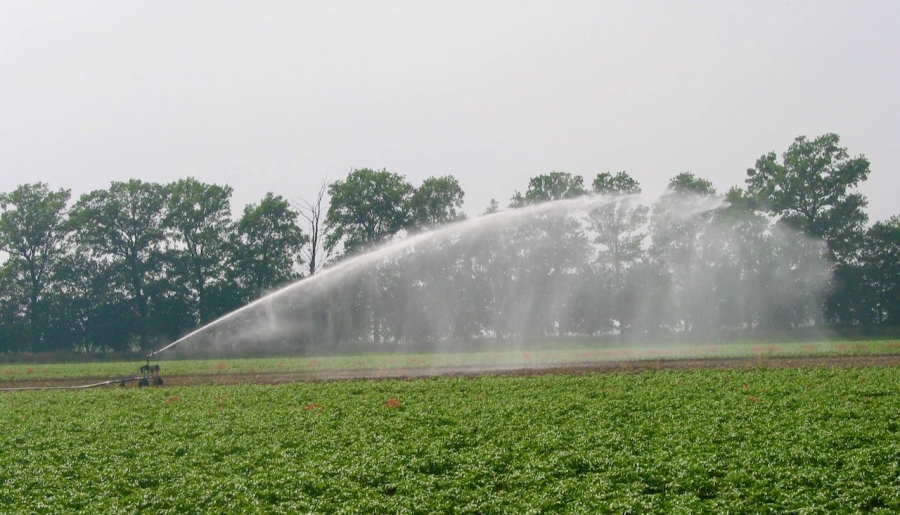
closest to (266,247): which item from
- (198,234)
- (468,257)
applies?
(198,234)

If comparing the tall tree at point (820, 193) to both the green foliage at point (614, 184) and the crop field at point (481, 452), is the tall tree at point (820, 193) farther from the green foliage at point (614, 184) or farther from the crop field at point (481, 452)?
the crop field at point (481, 452)

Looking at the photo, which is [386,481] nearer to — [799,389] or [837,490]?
[837,490]

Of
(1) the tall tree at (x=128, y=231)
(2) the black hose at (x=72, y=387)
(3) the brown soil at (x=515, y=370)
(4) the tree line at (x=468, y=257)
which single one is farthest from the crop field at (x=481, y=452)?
(1) the tall tree at (x=128, y=231)

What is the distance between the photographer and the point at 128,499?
16312 millimetres

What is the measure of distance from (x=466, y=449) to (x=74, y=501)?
8765 millimetres

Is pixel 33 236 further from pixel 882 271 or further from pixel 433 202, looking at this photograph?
pixel 882 271

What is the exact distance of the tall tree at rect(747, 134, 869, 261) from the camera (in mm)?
83000

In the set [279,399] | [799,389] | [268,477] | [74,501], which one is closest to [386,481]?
[268,477]

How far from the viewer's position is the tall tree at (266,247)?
92062 millimetres

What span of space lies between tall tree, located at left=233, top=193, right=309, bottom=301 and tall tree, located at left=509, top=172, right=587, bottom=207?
89.5ft

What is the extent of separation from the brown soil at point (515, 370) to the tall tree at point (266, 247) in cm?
4751

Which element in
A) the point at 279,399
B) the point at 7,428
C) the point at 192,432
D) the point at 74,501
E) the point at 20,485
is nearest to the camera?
the point at 74,501

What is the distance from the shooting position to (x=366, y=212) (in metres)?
89.6

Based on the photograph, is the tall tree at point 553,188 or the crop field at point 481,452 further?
the tall tree at point 553,188
